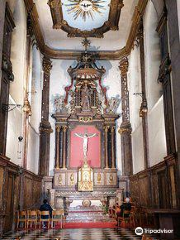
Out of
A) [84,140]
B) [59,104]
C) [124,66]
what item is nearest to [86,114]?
[84,140]

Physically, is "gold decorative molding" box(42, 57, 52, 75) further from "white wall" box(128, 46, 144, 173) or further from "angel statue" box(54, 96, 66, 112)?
"white wall" box(128, 46, 144, 173)

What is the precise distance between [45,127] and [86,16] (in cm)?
560

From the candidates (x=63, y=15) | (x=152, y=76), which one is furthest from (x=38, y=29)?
(x=152, y=76)

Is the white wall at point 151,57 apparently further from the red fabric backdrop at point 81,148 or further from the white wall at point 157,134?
the red fabric backdrop at point 81,148

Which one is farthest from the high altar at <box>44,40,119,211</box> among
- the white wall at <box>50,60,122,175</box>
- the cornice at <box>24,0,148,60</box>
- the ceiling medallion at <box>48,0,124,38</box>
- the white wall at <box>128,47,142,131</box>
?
the ceiling medallion at <box>48,0,124,38</box>

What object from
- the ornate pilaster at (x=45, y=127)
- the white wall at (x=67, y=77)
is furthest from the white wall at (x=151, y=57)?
the ornate pilaster at (x=45, y=127)

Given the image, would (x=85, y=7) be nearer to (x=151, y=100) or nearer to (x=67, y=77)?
(x=67, y=77)

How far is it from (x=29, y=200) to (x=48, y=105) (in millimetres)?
5430

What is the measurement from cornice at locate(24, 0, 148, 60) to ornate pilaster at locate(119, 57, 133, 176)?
0.63m

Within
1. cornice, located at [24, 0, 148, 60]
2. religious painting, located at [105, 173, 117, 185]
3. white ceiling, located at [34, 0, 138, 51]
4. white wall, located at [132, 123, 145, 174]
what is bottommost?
religious painting, located at [105, 173, 117, 185]

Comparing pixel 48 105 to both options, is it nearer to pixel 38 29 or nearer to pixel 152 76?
pixel 38 29

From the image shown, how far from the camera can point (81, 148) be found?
1568 centimetres

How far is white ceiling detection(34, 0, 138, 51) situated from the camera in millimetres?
13617

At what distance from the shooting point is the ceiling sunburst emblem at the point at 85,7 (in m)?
13.2
